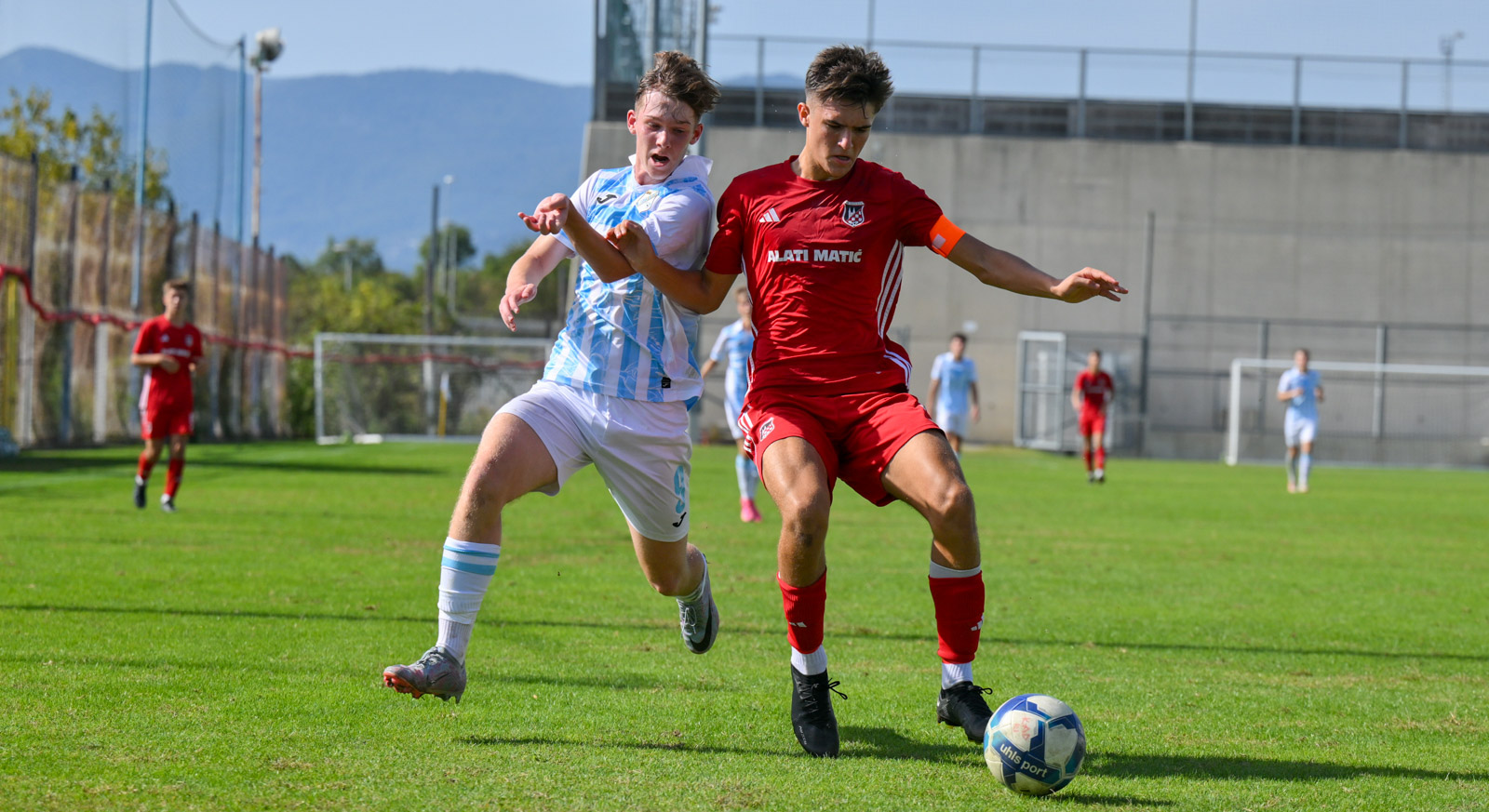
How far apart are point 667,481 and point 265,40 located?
106 ft

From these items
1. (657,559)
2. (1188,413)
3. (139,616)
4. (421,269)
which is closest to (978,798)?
(657,559)

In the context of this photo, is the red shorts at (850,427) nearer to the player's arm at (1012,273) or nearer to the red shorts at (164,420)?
the player's arm at (1012,273)

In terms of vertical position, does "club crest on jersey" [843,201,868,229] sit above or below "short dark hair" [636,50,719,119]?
below

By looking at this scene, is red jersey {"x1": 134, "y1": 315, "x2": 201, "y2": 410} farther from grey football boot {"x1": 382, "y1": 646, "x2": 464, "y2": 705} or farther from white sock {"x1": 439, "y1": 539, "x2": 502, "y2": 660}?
grey football boot {"x1": 382, "y1": 646, "x2": 464, "y2": 705}

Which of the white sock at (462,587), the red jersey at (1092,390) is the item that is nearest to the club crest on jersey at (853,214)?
the white sock at (462,587)

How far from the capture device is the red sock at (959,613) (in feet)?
14.9

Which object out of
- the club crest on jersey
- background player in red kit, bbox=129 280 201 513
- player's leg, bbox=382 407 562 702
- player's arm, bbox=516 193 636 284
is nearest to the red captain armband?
the club crest on jersey

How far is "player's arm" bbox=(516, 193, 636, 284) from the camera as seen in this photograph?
431cm

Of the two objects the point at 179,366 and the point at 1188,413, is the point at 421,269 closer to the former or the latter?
the point at 1188,413

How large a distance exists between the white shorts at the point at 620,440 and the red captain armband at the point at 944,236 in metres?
1.04

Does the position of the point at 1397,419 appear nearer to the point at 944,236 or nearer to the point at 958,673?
the point at 944,236

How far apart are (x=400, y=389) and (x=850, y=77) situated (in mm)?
30487

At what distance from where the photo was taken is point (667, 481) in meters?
4.87

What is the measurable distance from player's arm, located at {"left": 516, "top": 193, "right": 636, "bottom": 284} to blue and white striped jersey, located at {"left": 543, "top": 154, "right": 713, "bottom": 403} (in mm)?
119
